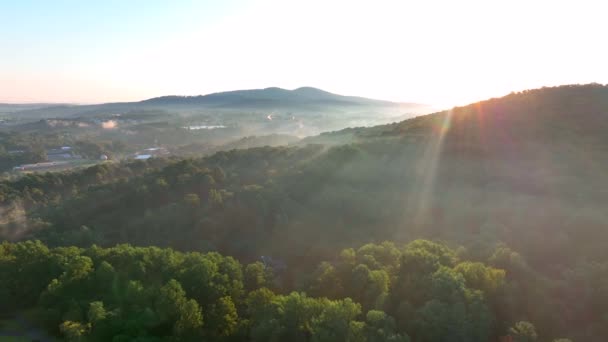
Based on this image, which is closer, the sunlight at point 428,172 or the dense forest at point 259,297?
the dense forest at point 259,297

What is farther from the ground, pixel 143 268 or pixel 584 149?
pixel 584 149

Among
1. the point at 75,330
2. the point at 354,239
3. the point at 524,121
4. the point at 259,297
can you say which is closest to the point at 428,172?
the point at 354,239

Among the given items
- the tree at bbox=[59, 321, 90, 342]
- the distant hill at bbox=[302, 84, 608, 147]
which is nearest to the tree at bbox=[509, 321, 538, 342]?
the tree at bbox=[59, 321, 90, 342]

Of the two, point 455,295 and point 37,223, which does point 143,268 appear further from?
point 37,223

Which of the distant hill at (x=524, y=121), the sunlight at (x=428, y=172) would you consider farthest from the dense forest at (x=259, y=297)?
the distant hill at (x=524, y=121)

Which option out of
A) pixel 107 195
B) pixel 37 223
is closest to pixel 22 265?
pixel 37 223

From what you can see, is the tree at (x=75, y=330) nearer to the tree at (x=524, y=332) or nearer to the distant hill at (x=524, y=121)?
the tree at (x=524, y=332)

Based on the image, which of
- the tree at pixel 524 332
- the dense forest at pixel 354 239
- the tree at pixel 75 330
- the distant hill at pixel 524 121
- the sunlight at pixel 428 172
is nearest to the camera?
the tree at pixel 524 332

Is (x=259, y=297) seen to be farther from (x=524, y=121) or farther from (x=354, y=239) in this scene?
(x=524, y=121)
